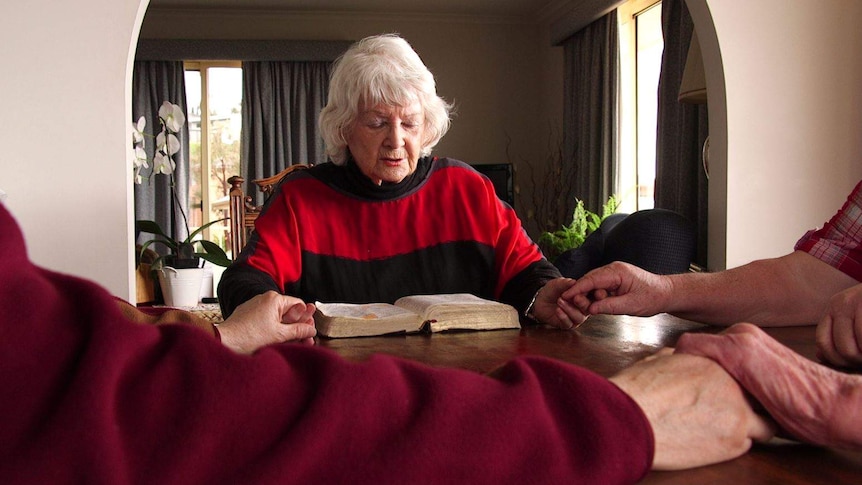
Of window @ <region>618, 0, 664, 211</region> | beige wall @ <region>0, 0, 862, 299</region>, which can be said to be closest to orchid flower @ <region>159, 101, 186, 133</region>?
beige wall @ <region>0, 0, 862, 299</region>

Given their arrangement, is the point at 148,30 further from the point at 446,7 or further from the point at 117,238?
the point at 117,238

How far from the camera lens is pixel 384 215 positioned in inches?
78.9

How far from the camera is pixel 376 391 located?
19.5 inches

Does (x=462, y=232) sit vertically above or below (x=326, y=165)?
below

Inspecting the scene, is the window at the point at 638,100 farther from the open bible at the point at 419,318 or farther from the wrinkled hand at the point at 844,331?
the wrinkled hand at the point at 844,331

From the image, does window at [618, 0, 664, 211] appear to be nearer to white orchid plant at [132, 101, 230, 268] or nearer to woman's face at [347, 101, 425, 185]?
white orchid plant at [132, 101, 230, 268]

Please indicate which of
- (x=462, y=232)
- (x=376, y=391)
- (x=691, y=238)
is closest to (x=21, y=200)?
(x=462, y=232)

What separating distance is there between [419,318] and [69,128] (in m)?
1.24

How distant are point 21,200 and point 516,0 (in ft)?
19.4

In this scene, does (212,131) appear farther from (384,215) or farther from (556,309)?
(556,309)

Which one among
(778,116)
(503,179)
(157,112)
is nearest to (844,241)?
(778,116)

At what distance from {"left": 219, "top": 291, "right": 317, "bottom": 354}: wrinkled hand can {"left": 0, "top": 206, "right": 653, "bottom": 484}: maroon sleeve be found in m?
0.74

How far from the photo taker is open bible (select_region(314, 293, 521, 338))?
136 centimetres

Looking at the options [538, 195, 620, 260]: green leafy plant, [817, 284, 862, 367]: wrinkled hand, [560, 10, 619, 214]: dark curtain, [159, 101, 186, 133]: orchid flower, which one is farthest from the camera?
[560, 10, 619, 214]: dark curtain
